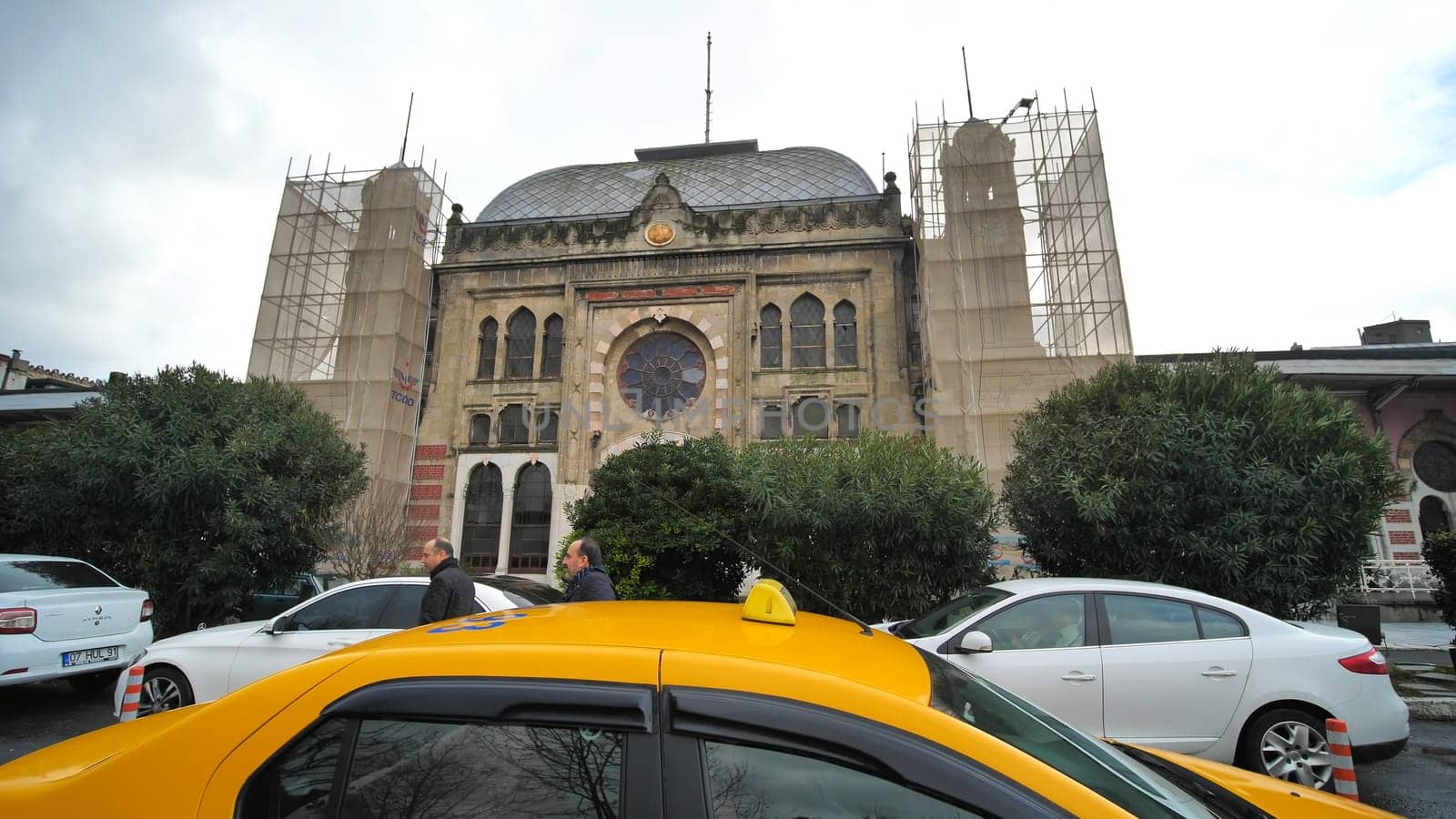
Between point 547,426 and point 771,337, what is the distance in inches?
290

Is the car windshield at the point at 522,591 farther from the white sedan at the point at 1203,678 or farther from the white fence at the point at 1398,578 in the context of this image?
the white fence at the point at 1398,578

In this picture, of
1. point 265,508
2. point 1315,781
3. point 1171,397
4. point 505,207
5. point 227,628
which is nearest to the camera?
point 1315,781

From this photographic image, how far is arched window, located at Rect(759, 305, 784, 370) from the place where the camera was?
20.2 m

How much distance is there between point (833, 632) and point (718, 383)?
17878 millimetres

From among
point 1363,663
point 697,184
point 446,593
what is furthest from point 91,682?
point 697,184

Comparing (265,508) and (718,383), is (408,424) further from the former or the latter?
(265,508)

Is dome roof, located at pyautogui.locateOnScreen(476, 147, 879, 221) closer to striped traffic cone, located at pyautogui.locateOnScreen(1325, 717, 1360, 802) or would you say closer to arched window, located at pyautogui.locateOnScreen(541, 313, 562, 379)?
arched window, located at pyautogui.locateOnScreen(541, 313, 562, 379)

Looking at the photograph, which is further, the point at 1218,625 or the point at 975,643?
the point at 1218,625

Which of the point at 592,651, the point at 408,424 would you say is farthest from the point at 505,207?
the point at 592,651

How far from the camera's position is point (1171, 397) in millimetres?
8844

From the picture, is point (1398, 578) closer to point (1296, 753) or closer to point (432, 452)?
point (1296, 753)

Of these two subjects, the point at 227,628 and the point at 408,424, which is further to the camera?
the point at 408,424

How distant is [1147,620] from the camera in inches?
196

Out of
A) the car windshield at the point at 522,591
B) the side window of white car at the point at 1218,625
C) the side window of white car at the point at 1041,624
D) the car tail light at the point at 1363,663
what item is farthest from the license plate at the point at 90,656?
the car tail light at the point at 1363,663
